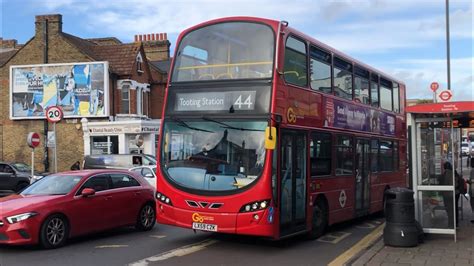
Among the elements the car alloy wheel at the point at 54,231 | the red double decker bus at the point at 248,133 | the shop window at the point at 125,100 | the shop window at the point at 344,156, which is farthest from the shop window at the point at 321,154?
the shop window at the point at 125,100

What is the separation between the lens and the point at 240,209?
27.0 feet

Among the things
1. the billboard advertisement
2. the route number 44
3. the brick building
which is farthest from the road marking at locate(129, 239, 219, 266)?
the billboard advertisement

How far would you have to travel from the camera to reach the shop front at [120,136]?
3200 cm

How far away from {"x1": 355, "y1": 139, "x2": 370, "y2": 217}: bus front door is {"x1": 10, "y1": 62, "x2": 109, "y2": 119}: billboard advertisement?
2249 centimetres

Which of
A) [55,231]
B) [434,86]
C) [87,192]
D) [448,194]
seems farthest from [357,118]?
[434,86]

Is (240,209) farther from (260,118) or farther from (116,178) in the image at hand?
(116,178)

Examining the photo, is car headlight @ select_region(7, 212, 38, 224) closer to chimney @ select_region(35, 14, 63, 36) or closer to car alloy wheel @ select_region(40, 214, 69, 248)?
car alloy wheel @ select_region(40, 214, 69, 248)

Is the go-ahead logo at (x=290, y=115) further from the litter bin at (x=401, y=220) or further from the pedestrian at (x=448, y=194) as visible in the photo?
the pedestrian at (x=448, y=194)

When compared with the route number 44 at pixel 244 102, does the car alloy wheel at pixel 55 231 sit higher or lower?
lower

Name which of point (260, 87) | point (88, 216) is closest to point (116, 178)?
point (88, 216)

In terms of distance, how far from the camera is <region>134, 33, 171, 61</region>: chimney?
141 ft

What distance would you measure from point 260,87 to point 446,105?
3.32 m

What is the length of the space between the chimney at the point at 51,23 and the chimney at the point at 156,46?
10404 mm

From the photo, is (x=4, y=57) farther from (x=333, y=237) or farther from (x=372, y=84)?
(x=333, y=237)
